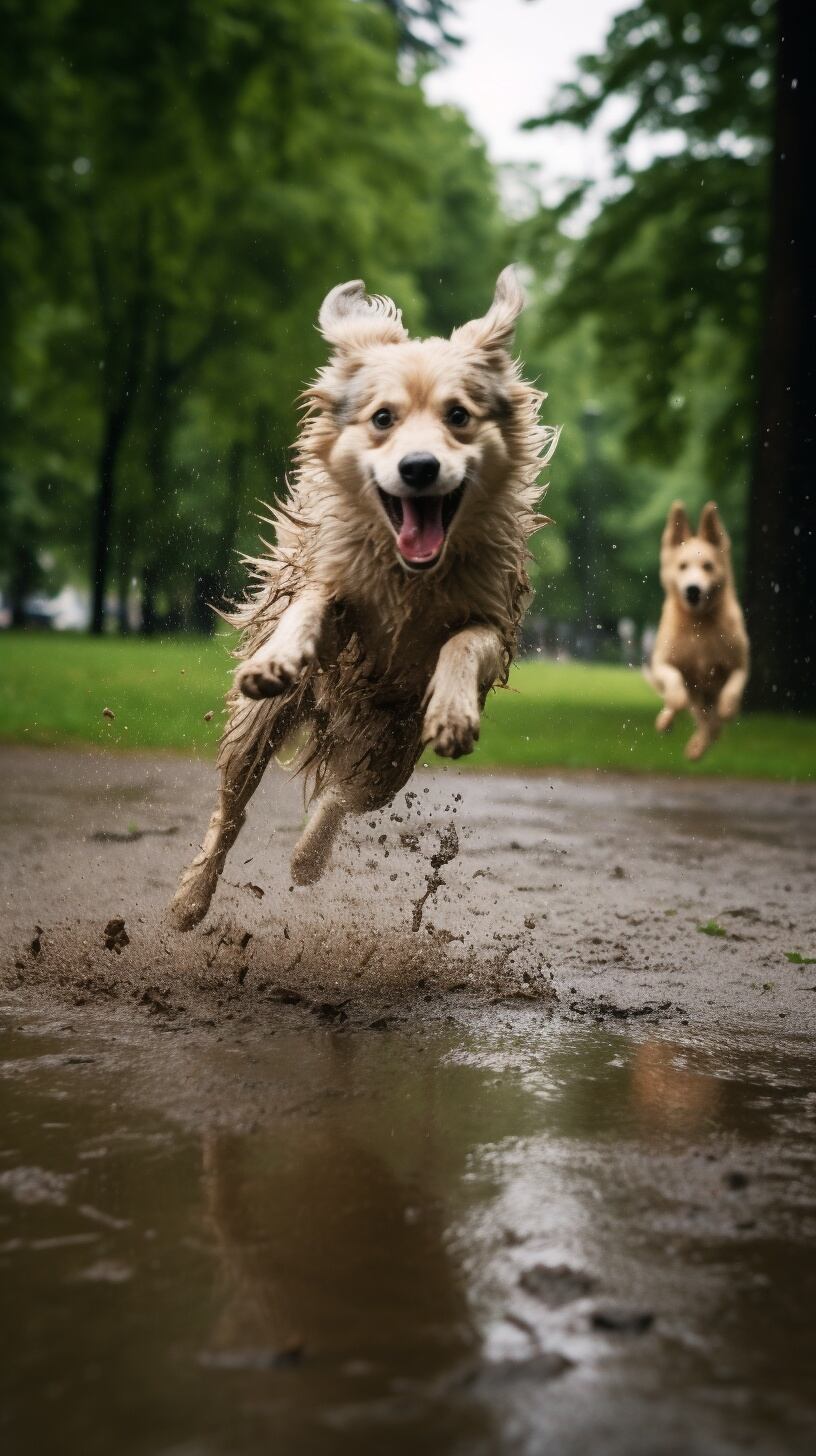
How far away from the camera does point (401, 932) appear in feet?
17.3

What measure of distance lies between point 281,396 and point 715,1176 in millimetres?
24323

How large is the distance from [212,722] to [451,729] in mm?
8646

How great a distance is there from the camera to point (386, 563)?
4.79 meters

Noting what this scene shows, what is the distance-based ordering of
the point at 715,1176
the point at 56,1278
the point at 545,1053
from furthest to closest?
the point at 545,1053
the point at 715,1176
the point at 56,1278


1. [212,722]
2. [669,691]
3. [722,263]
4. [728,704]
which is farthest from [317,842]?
[722,263]

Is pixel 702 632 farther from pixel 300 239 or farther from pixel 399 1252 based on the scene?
pixel 300 239

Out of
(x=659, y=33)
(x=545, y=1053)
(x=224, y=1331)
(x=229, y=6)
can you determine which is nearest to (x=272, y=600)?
(x=545, y=1053)

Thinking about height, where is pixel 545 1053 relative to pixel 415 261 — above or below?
below

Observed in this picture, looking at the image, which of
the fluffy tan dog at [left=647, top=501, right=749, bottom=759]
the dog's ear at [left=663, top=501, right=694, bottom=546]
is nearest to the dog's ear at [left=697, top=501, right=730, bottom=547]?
the fluffy tan dog at [left=647, top=501, right=749, bottom=759]

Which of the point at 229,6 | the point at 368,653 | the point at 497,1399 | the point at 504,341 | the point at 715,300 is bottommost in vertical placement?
the point at 497,1399

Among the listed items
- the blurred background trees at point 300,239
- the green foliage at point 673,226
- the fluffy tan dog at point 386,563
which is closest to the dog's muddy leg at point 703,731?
the blurred background trees at point 300,239

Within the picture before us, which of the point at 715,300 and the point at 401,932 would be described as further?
the point at 715,300

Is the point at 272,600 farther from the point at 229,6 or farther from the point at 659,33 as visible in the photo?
the point at 659,33

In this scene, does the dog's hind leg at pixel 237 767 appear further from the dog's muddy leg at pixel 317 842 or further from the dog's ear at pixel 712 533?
the dog's ear at pixel 712 533
